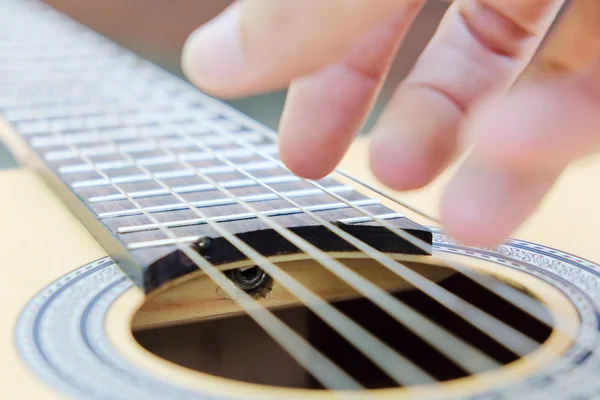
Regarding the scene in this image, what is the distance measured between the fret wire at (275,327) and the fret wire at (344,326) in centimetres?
2

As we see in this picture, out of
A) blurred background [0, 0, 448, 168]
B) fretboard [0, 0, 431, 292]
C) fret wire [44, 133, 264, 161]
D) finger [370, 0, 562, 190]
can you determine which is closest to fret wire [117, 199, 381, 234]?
fretboard [0, 0, 431, 292]

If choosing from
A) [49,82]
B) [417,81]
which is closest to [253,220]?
[417,81]

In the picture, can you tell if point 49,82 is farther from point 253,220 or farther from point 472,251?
point 472,251

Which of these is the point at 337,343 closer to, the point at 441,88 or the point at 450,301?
the point at 450,301

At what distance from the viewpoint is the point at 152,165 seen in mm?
780

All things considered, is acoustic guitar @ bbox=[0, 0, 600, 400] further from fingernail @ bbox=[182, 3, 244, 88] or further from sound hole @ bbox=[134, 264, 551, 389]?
fingernail @ bbox=[182, 3, 244, 88]

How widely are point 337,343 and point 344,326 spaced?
0.11m

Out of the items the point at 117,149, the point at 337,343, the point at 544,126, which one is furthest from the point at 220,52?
the point at 117,149

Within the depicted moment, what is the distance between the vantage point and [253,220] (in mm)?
623

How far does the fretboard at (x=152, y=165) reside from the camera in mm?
598

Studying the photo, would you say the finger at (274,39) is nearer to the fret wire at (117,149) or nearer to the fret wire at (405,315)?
the fret wire at (405,315)

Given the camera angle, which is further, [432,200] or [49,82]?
[49,82]

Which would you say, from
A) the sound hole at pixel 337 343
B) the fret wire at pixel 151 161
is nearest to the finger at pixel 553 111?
the sound hole at pixel 337 343

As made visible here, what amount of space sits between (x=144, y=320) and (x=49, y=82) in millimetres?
643
